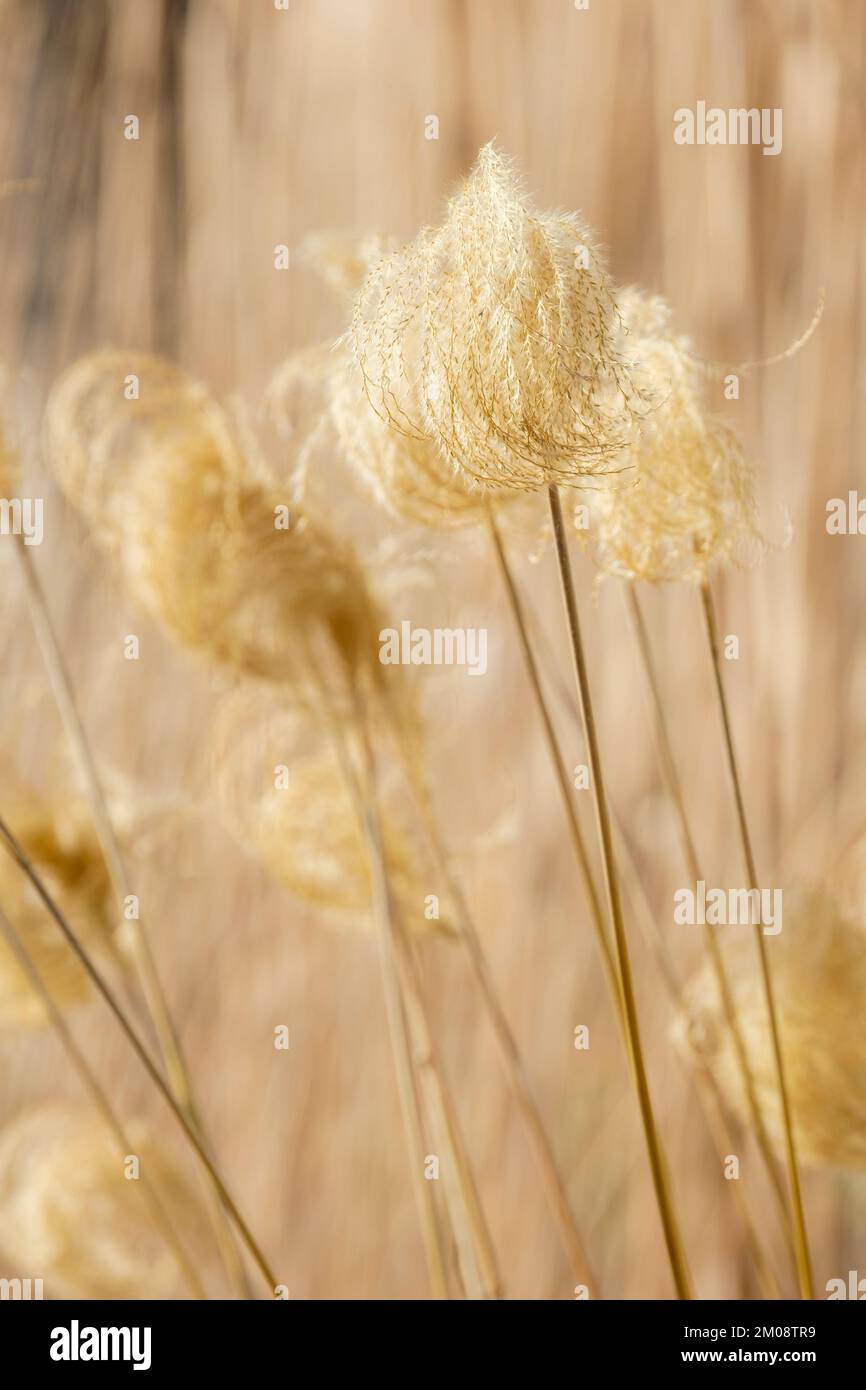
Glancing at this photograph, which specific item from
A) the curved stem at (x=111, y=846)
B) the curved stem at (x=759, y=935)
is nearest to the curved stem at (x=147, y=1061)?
the curved stem at (x=111, y=846)

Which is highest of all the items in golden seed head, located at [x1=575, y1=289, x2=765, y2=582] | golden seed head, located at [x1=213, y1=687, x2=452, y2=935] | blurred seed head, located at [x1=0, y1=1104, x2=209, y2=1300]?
golden seed head, located at [x1=575, y1=289, x2=765, y2=582]

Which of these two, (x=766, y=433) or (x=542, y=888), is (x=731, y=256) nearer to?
(x=766, y=433)

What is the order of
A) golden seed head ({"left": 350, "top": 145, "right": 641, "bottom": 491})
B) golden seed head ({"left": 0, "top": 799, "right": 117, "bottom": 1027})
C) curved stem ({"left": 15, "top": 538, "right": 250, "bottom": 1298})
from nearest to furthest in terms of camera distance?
golden seed head ({"left": 350, "top": 145, "right": 641, "bottom": 491}) → curved stem ({"left": 15, "top": 538, "right": 250, "bottom": 1298}) → golden seed head ({"left": 0, "top": 799, "right": 117, "bottom": 1027})

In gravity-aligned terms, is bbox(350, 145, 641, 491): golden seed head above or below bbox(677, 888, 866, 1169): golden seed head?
above

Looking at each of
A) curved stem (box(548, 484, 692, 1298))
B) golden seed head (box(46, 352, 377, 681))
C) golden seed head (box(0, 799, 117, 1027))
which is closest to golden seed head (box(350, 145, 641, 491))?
curved stem (box(548, 484, 692, 1298))

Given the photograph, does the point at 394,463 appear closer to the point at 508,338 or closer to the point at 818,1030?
the point at 508,338

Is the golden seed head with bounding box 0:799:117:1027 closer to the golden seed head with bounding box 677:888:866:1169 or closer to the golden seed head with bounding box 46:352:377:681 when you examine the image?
the golden seed head with bounding box 46:352:377:681

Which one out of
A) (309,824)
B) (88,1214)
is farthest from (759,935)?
(88,1214)
